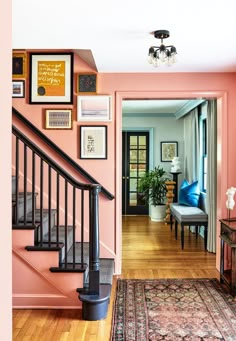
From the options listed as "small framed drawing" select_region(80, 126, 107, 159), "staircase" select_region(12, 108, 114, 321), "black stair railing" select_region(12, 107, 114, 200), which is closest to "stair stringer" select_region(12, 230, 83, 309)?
"staircase" select_region(12, 108, 114, 321)

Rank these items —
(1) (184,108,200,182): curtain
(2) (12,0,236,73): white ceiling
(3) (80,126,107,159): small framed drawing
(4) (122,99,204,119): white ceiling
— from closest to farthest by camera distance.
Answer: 1. (2) (12,0,236,73): white ceiling
2. (3) (80,126,107,159): small framed drawing
3. (4) (122,99,204,119): white ceiling
4. (1) (184,108,200,182): curtain

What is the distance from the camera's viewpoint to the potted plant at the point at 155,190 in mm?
8547

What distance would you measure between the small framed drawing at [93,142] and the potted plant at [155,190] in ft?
13.7

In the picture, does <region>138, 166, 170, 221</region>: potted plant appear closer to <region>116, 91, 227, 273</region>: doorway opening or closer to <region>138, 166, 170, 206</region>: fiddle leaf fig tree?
<region>138, 166, 170, 206</region>: fiddle leaf fig tree

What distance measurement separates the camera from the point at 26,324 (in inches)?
123

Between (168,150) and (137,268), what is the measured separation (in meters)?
4.78

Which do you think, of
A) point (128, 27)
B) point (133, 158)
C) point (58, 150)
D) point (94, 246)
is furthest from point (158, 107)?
point (94, 246)

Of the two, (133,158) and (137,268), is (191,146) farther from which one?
(137,268)

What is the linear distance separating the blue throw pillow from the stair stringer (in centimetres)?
390

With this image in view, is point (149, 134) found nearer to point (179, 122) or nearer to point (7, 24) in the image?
point (179, 122)

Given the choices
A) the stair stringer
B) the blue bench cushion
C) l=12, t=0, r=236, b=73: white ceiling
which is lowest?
the stair stringer

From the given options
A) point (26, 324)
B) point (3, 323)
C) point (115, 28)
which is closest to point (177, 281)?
point (26, 324)

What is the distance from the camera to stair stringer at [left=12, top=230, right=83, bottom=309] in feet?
11.3

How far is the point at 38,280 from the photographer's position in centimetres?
349
